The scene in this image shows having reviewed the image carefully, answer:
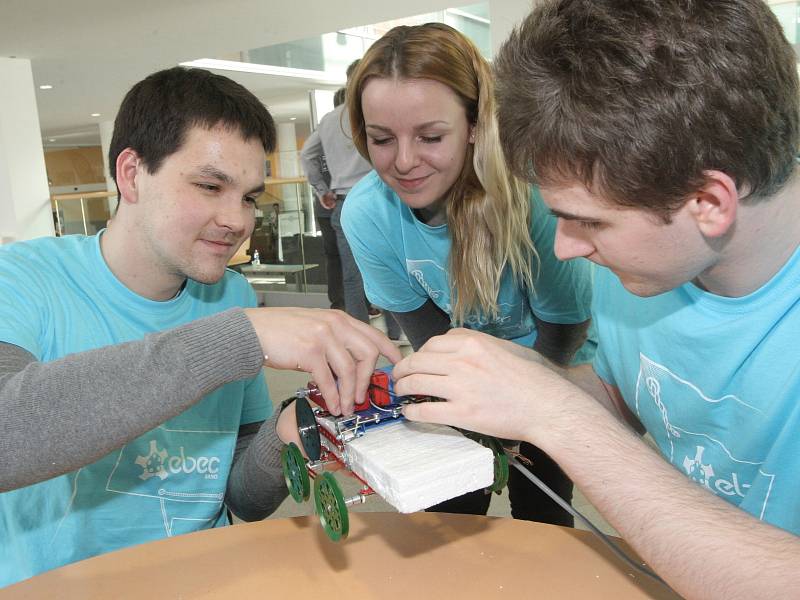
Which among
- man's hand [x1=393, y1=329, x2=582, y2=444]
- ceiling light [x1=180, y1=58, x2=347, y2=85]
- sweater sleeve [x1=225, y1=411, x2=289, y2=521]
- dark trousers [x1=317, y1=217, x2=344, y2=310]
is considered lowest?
dark trousers [x1=317, y1=217, x2=344, y2=310]

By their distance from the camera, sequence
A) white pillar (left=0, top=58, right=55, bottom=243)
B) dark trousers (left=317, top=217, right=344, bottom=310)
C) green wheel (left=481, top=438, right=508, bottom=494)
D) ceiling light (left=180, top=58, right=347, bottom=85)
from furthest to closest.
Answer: ceiling light (left=180, top=58, right=347, bottom=85)
white pillar (left=0, top=58, right=55, bottom=243)
dark trousers (left=317, top=217, right=344, bottom=310)
green wheel (left=481, top=438, right=508, bottom=494)

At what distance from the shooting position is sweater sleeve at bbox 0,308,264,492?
1.00 m

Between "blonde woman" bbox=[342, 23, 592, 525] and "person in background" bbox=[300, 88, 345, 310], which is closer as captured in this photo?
"blonde woman" bbox=[342, 23, 592, 525]

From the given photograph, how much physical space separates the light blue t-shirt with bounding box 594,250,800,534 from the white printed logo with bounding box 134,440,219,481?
3.19 ft

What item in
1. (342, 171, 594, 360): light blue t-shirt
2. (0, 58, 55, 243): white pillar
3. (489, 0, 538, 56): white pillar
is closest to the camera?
(342, 171, 594, 360): light blue t-shirt

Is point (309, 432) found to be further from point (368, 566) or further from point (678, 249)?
point (678, 249)

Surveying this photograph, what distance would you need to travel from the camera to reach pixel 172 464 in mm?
1476

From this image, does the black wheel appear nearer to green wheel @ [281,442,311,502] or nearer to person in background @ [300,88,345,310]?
green wheel @ [281,442,311,502]

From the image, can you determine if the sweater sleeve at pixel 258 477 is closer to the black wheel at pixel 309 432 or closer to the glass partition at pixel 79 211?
the black wheel at pixel 309 432

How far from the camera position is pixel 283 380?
4836 millimetres

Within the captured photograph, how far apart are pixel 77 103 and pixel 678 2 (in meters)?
11.7

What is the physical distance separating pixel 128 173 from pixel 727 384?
1.36 metres

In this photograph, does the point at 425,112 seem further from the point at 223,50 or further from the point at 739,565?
the point at 223,50

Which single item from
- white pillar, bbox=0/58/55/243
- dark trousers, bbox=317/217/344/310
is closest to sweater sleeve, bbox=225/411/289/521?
dark trousers, bbox=317/217/344/310
